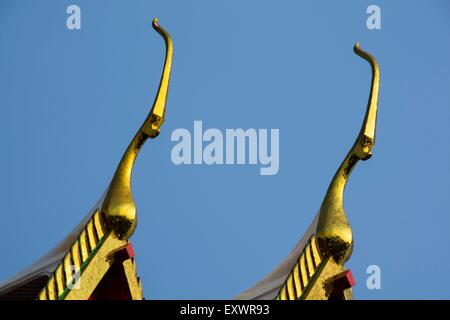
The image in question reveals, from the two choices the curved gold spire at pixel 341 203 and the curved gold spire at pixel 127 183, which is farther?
the curved gold spire at pixel 341 203

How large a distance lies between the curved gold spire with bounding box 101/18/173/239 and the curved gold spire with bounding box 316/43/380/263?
169 centimetres

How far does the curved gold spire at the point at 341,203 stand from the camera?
53.3 ft

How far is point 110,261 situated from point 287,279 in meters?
1.57

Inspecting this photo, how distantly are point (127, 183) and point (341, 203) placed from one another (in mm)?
1957

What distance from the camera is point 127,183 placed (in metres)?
16.3

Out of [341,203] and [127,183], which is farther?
[341,203]

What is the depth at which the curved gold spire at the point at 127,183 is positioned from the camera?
635 inches

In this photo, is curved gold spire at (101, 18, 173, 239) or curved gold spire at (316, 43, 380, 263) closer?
curved gold spire at (101, 18, 173, 239)

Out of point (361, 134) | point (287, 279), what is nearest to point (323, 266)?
point (287, 279)

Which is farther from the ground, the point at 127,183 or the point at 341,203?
the point at 127,183

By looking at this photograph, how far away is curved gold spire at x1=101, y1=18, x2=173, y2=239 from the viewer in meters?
16.1

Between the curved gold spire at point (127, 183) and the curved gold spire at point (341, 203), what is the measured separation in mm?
1686
